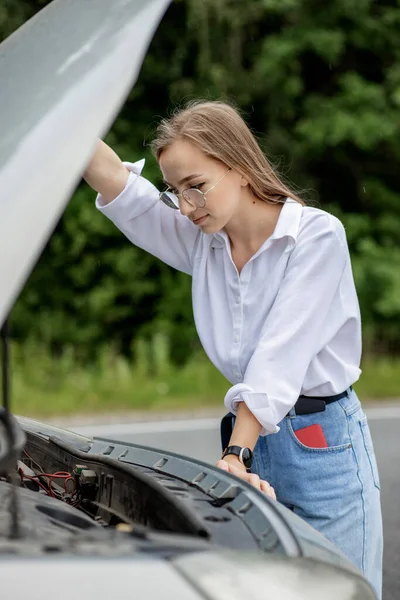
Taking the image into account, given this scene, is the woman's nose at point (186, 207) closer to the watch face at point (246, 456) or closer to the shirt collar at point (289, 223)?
the shirt collar at point (289, 223)

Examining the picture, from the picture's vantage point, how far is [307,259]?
2109 millimetres

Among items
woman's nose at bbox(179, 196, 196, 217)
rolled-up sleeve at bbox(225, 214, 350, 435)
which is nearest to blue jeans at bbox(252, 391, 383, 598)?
rolled-up sleeve at bbox(225, 214, 350, 435)

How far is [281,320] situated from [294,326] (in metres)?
0.03

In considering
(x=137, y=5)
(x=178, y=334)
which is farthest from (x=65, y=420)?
(x=137, y=5)

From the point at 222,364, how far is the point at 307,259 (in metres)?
0.33

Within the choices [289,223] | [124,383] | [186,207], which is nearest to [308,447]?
[289,223]

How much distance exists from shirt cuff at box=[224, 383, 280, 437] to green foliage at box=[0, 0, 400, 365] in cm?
973

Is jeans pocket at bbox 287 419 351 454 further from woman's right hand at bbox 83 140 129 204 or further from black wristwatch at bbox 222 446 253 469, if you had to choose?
woman's right hand at bbox 83 140 129 204

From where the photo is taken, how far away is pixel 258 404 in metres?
2.01

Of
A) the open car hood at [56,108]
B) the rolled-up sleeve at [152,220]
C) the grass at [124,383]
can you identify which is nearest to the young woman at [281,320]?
the rolled-up sleeve at [152,220]

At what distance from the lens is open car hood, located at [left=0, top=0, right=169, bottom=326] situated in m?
1.30

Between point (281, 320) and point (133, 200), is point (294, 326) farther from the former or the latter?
point (133, 200)

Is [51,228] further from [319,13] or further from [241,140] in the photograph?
[319,13]

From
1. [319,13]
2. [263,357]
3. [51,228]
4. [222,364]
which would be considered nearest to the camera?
[51,228]
